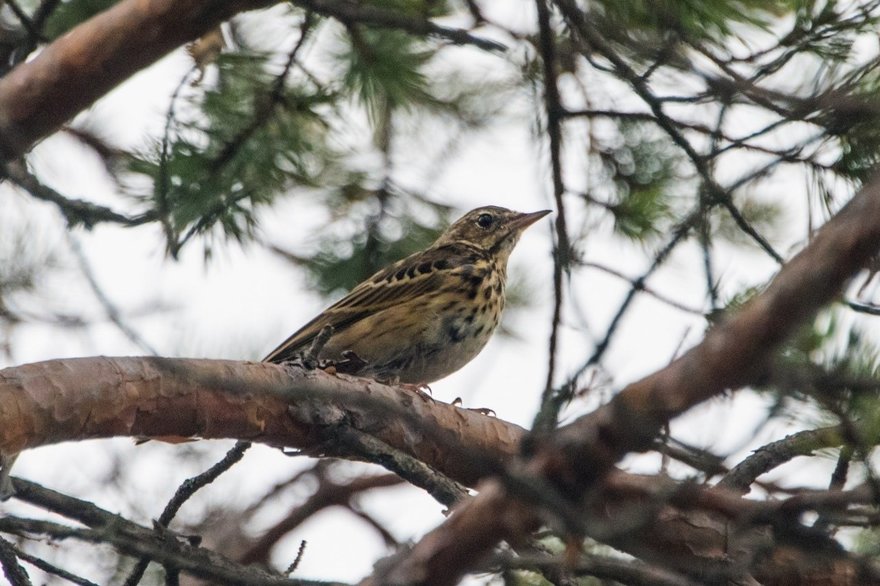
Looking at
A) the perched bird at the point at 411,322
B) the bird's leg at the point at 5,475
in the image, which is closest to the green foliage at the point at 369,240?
the perched bird at the point at 411,322

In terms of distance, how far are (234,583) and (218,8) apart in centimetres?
223

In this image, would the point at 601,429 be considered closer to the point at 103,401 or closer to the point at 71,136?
the point at 103,401

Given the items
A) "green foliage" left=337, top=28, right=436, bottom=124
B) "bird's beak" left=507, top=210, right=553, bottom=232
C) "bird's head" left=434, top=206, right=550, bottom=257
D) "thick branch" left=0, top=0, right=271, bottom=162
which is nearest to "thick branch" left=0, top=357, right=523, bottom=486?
"thick branch" left=0, top=0, right=271, bottom=162

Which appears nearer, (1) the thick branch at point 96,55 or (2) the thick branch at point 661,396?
(2) the thick branch at point 661,396

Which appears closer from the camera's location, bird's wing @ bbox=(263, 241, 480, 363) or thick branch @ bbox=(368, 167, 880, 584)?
thick branch @ bbox=(368, 167, 880, 584)

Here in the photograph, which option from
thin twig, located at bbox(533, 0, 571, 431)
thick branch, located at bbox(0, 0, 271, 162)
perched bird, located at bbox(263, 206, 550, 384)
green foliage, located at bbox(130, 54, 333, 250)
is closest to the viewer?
thin twig, located at bbox(533, 0, 571, 431)

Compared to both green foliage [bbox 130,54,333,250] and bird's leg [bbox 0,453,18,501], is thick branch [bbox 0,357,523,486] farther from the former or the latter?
green foliage [bbox 130,54,333,250]

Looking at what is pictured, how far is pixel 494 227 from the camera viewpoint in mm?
7867

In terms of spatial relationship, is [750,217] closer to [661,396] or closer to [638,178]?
[638,178]

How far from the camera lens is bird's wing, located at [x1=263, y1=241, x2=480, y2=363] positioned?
645 cm

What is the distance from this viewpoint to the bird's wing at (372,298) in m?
6.45

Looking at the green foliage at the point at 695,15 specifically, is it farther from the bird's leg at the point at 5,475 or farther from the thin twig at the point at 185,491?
the bird's leg at the point at 5,475

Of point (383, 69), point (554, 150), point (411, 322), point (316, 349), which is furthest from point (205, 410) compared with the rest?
point (411, 322)

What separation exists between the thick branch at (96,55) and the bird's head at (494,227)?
295 centimetres
